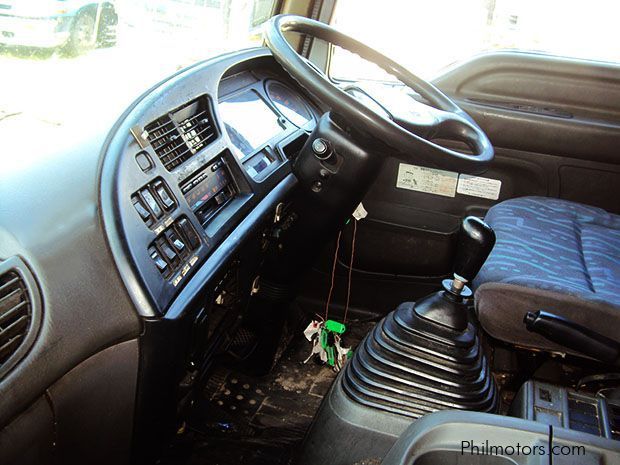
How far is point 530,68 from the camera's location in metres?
2.31

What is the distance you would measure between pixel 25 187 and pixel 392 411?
2.62 ft

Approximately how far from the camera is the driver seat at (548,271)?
1447mm

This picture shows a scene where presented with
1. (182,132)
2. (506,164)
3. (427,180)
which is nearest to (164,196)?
(182,132)

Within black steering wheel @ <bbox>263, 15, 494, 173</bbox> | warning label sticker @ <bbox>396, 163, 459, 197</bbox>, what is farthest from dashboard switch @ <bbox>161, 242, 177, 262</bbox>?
warning label sticker @ <bbox>396, 163, 459, 197</bbox>

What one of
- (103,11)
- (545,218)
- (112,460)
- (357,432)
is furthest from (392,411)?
(103,11)

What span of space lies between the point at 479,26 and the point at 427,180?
530mm

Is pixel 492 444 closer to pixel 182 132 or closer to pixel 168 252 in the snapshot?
pixel 168 252

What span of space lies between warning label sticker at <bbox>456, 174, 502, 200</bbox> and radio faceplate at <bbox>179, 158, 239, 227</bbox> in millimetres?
1077

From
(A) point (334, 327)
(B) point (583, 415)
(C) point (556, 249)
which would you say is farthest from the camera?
Answer: (A) point (334, 327)

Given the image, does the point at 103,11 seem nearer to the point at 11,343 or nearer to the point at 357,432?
the point at 11,343

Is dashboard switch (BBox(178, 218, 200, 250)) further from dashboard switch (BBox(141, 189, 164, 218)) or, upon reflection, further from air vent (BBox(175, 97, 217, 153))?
air vent (BBox(175, 97, 217, 153))

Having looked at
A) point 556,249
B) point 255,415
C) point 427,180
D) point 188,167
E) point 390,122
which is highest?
point 390,122

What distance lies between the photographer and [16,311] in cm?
87

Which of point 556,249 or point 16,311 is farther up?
point 16,311
